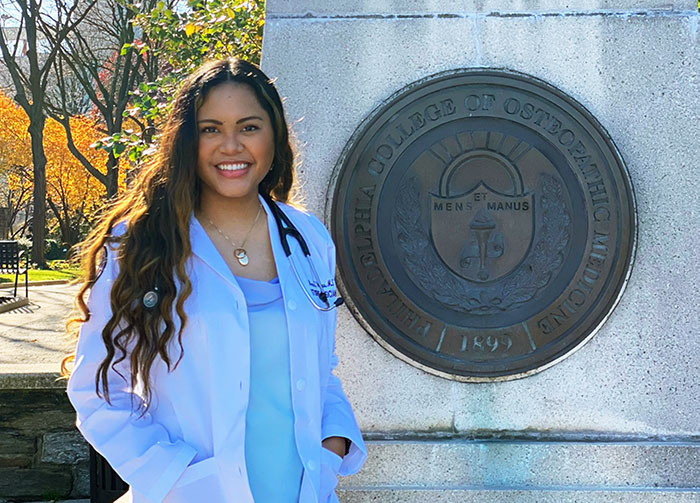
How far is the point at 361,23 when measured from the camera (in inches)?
130

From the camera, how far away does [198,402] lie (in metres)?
1.99

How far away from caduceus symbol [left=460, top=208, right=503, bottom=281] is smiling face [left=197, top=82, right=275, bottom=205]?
1.29m

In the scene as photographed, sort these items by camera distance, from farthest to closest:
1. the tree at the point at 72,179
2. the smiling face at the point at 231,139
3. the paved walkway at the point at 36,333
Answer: the tree at the point at 72,179, the paved walkway at the point at 36,333, the smiling face at the point at 231,139

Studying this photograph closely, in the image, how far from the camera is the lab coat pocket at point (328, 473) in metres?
2.20

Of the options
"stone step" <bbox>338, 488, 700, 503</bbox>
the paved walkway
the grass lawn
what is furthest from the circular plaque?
the grass lawn

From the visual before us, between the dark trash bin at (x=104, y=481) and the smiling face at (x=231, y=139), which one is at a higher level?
the smiling face at (x=231, y=139)

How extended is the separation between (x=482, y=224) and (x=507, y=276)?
25cm

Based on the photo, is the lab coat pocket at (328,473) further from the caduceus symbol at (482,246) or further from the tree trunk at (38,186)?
the tree trunk at (38,186)

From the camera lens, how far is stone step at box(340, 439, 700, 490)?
10.4 feet

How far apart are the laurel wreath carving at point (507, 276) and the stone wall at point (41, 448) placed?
9.18ft

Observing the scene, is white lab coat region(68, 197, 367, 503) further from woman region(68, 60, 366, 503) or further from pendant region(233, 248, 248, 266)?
pendant region(233, 248, 248, 266)

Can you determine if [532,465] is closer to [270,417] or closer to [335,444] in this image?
[335,444]

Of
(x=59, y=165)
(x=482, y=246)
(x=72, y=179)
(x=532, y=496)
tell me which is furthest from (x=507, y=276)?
(x=72, y=179)

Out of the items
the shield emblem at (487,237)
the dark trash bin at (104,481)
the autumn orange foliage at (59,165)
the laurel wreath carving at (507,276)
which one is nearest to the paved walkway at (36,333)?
the dark trash bin at (104,481)
